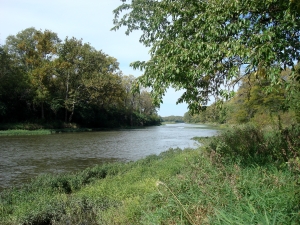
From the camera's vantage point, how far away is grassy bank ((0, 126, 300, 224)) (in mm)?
3238

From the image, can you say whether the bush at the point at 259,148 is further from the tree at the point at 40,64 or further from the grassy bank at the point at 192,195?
the tree at the point at 40,64

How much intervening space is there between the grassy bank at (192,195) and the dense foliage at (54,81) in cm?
2930

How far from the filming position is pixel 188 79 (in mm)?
6598

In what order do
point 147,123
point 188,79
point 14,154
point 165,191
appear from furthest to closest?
point 147,123
point 14,154
point 188,79
point 165,191

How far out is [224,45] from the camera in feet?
19.9

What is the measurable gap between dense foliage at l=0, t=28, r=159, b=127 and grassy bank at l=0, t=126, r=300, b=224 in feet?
96.1

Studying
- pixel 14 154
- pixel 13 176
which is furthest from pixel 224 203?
pixel 14 154

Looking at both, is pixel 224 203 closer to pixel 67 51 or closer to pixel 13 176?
pixel 13 176

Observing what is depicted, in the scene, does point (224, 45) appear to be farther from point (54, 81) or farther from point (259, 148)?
point (54, 81)

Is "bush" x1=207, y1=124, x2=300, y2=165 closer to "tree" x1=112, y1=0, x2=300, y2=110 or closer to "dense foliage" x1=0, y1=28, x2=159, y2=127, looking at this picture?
"tree" x1=112, y1=0, x2=300, y2=110

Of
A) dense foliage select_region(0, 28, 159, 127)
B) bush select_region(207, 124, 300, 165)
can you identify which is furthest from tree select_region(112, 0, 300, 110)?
dense foliage select_region(0, 28, 159, 127)

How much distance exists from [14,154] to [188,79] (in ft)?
51.0

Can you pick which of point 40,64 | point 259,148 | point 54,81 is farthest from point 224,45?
point 54,81

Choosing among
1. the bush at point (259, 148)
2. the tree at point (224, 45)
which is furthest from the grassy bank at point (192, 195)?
the tree at point (224, 45)
